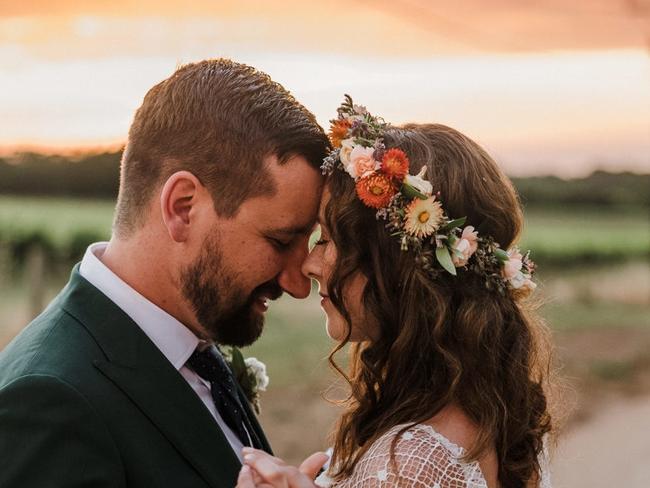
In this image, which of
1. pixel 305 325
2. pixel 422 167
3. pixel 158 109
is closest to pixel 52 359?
pixel 158 109

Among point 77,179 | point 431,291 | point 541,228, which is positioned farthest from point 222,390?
point 541,228

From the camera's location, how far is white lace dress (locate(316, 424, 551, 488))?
2633mm

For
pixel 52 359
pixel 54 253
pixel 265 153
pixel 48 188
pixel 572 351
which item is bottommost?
pixel 572 351

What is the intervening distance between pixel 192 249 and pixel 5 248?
8.95 metres

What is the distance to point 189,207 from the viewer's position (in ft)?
10.0

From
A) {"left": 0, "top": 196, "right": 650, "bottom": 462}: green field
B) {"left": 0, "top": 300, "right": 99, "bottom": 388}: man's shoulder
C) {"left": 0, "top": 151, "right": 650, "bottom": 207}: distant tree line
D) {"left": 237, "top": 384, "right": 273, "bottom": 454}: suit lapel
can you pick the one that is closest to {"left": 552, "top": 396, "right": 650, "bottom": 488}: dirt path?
{"left": 0, "top": 196, "right": 650, "bottom": 462}: green field

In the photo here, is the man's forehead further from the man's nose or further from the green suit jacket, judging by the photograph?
the green suit jacket

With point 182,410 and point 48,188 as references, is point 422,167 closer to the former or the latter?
point 182,410

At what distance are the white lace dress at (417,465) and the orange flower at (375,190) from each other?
2.16 feet

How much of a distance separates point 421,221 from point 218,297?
684mm

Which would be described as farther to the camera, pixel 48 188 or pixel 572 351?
pixel 572 351

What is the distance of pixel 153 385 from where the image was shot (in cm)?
276

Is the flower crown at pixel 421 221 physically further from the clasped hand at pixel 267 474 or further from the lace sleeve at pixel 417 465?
the clasped hand at pixel 267 474

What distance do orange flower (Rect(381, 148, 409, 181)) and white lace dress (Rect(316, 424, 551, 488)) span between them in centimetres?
73
